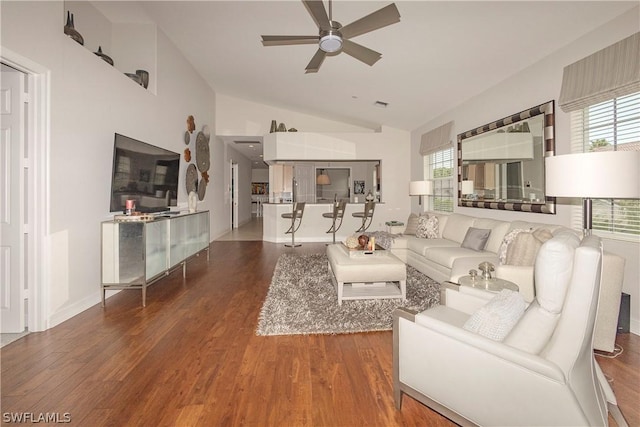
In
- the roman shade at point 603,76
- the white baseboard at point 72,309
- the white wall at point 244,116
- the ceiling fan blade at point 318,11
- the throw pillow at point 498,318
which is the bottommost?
the white baseboard at point 72,309

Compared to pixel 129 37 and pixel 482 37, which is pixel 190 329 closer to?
pixel 482 37

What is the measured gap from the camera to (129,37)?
477cm

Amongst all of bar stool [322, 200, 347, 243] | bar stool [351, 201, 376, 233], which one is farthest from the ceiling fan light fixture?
bar stool [351, 201, 376, 233]

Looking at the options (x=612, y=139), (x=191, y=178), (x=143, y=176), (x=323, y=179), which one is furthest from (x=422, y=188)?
(x=143, y=176)

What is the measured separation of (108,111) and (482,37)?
4.25 meters

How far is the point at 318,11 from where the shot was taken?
2564mm

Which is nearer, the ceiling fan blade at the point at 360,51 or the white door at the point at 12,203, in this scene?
the white door at the point at 12,203

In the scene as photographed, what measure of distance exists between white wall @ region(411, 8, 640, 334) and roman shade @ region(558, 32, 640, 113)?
13cm

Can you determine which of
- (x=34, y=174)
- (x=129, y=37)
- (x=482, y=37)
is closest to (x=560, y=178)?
(x=482, y=37)

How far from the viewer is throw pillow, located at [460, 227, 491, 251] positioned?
4070 mm

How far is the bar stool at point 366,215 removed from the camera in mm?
7250

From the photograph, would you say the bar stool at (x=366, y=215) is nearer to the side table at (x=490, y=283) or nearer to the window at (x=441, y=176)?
the window at (x=441, y=176)

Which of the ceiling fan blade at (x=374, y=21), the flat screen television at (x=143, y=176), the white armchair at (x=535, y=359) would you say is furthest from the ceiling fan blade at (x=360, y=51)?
the flat screen television at (x=143, y=176)

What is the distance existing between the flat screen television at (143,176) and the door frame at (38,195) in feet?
2.72
